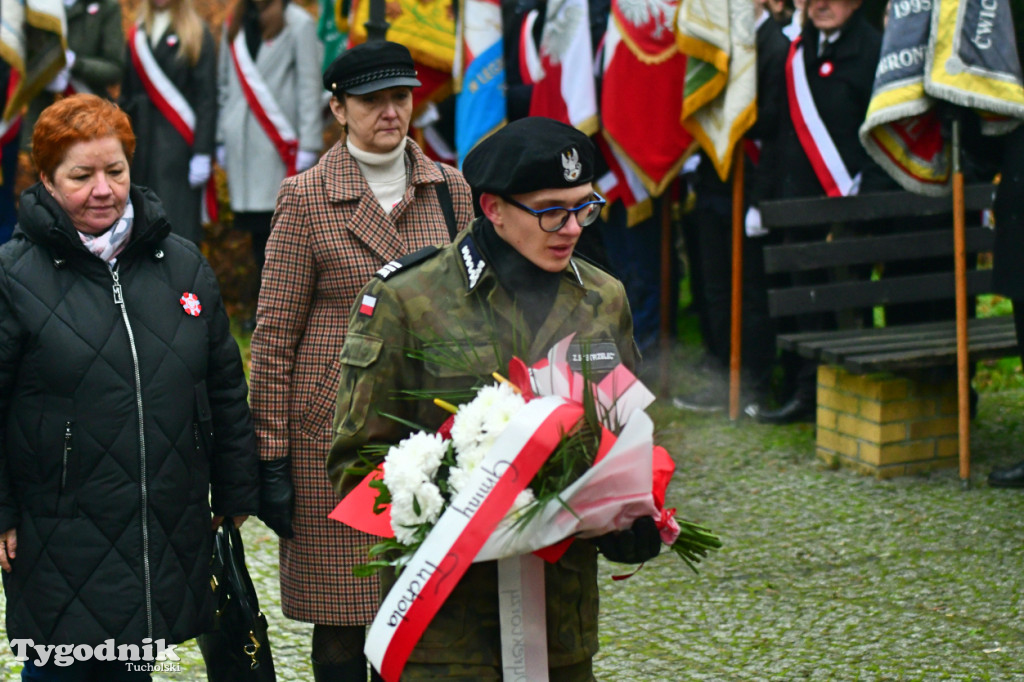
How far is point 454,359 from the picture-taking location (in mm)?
2949

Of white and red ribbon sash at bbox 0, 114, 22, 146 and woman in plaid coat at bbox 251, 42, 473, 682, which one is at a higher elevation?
white and red ribbon sash at bbox 0, 114, 22, 146

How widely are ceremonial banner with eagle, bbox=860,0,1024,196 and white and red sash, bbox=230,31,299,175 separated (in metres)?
4.27

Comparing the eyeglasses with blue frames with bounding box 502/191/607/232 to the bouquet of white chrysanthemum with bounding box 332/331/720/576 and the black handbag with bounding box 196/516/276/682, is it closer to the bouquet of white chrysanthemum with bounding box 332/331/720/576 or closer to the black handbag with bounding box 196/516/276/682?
the bouquet of white chrysanthemum with bounding box 332/331/720/576

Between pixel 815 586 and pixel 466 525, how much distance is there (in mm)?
3223

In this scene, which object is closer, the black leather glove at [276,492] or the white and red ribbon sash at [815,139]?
the black leather glove at [276,492]

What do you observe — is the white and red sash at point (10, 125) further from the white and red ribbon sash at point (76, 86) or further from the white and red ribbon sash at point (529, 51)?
the white and red ribbon sash at point (529, 51)

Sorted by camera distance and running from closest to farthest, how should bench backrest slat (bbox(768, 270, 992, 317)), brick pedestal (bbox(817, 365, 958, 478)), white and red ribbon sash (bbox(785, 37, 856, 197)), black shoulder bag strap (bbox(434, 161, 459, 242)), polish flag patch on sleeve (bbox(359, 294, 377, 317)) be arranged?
polish flag patch on sleeve (bbox(359, 294, 377, 317))
black shoulder bag strap (bbox(434, 161, 459, 242))
brick pedestal (bbox(817, 365, 958, 478))
bench backrest slat (bbox(768, 270, 992, 317))
white and red ribbon sash (bbox(785, 37, 856, 197))

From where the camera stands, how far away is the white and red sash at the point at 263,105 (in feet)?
31.6

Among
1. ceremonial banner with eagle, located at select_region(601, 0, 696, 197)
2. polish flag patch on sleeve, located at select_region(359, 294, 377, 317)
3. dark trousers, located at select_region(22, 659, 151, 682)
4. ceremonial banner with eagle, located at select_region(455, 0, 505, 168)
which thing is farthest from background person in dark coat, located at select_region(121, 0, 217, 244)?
polish flag patch on sleeve, located at select_region(359, 294, 377, 317)

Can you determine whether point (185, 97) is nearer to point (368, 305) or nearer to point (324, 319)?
point (324, 319)

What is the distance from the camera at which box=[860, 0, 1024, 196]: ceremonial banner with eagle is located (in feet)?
21.4

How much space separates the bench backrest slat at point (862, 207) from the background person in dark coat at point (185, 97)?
14.3 feet

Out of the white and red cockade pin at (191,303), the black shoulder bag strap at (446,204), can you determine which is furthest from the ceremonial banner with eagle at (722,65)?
the white and red cockade pin at (191,303)

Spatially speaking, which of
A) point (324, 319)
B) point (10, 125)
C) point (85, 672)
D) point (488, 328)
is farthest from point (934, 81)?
point (10, 125)
